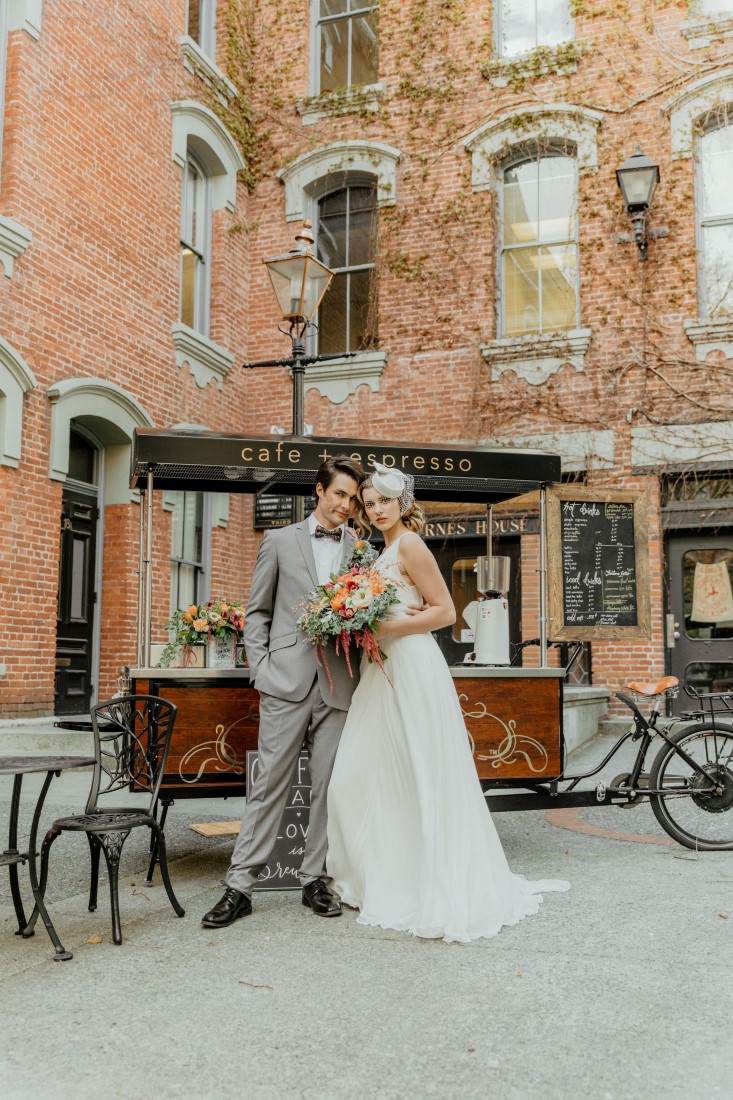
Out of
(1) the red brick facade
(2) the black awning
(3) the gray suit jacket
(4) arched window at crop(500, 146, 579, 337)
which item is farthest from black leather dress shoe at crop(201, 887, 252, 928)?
(4) arched window at crop(500, 146, 579, 337)

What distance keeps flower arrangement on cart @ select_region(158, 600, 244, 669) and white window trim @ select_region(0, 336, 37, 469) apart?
3.85 m

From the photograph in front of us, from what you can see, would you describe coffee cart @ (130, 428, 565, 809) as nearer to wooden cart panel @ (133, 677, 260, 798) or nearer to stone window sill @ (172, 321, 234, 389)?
wooden cart panel @ (133, 677, 260, 798)

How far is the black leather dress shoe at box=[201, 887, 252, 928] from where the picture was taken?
3959 millimetres

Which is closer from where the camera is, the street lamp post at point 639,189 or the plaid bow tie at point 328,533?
the plaid bow tie at point 328,533

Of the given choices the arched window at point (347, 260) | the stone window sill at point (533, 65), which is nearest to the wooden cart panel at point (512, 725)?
the arched window at point (347, 260)

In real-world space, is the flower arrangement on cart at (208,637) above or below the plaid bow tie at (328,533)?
below

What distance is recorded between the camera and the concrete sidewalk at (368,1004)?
8.50 ft

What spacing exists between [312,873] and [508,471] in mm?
Result: 2484

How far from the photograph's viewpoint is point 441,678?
432 centimetres

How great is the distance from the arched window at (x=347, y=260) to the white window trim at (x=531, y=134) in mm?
1458

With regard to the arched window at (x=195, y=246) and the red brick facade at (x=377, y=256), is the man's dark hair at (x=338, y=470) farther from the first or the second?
the arched window at (x=195, y=246)

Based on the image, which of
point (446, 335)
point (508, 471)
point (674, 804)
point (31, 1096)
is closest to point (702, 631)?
point (446, 335)

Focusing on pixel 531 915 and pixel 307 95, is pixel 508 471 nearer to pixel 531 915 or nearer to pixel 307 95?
pixel 531 915

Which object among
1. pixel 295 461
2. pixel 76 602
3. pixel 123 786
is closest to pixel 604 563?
pixel 295 461
